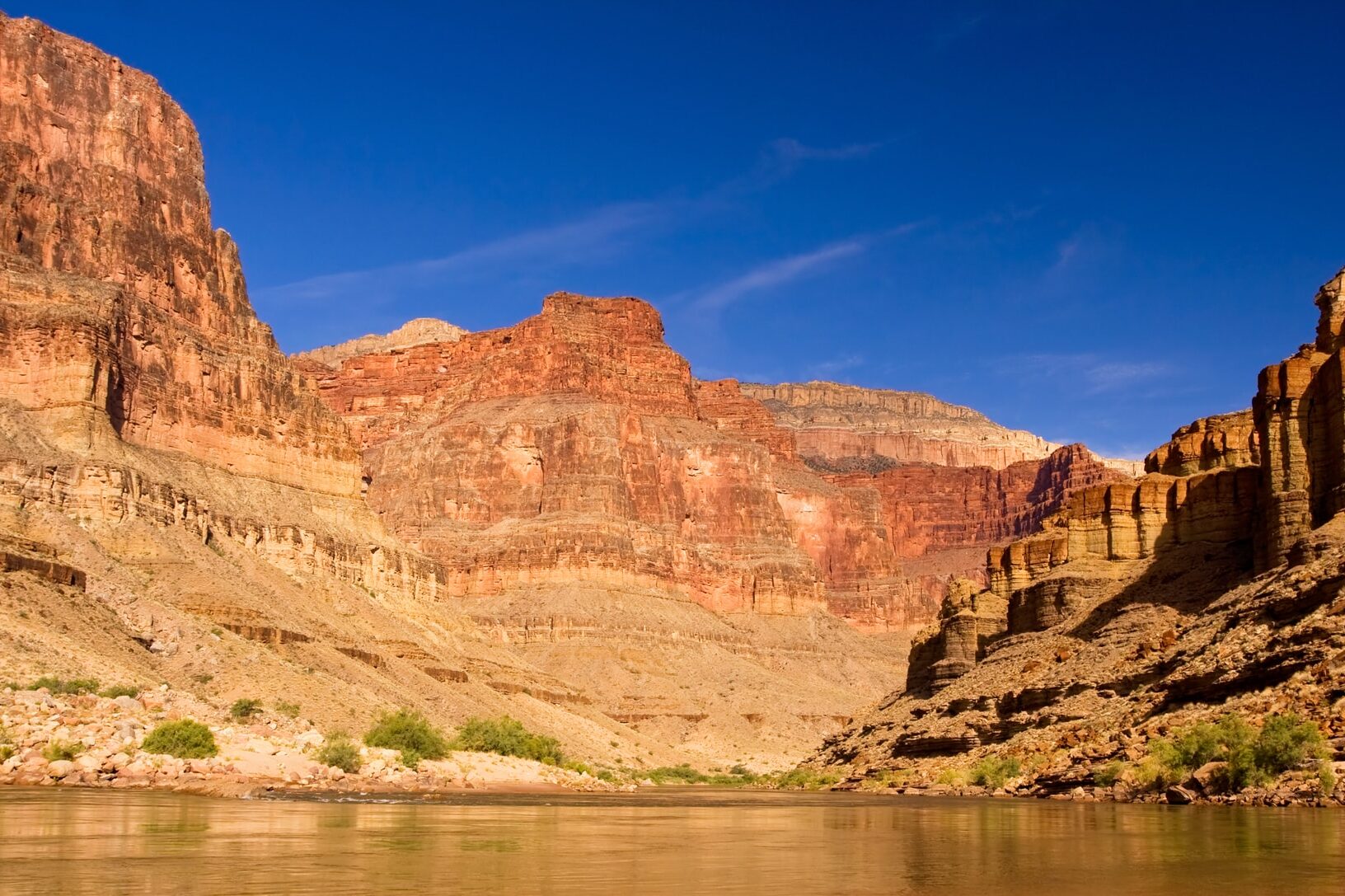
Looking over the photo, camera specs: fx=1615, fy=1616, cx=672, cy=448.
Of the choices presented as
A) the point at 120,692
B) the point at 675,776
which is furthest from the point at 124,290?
the point at 120,692

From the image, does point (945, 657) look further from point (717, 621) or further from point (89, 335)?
point (717, 621)

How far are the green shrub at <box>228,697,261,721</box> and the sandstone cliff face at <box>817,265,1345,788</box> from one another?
1078 inches

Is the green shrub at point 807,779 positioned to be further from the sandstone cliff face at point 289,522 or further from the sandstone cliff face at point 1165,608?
the sandstone cliff face at point 289,522

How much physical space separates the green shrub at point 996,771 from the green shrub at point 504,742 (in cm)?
2494

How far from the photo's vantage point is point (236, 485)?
11188 cm

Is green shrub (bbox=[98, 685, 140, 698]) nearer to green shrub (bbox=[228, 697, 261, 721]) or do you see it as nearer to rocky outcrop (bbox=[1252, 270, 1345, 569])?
green shrub (bbox=[228, 697, 261, 721])

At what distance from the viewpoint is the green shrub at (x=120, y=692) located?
2287 inches

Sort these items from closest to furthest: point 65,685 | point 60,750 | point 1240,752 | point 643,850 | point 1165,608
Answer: point 643,850, point 1240,752, point 60,750, point 65,685, point 1165,608

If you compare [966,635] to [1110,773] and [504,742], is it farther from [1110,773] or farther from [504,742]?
[1110,773]

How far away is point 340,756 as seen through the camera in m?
58.6

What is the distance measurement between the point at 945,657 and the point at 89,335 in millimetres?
54150

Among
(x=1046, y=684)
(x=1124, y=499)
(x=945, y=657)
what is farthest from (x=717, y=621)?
(x=1046, y=684)

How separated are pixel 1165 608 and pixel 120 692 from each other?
3984cm

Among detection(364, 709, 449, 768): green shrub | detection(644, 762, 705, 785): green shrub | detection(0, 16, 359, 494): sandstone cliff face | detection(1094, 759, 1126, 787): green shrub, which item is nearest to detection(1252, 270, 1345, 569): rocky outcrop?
detection(1094, 759, 1126, 787): green shrub
